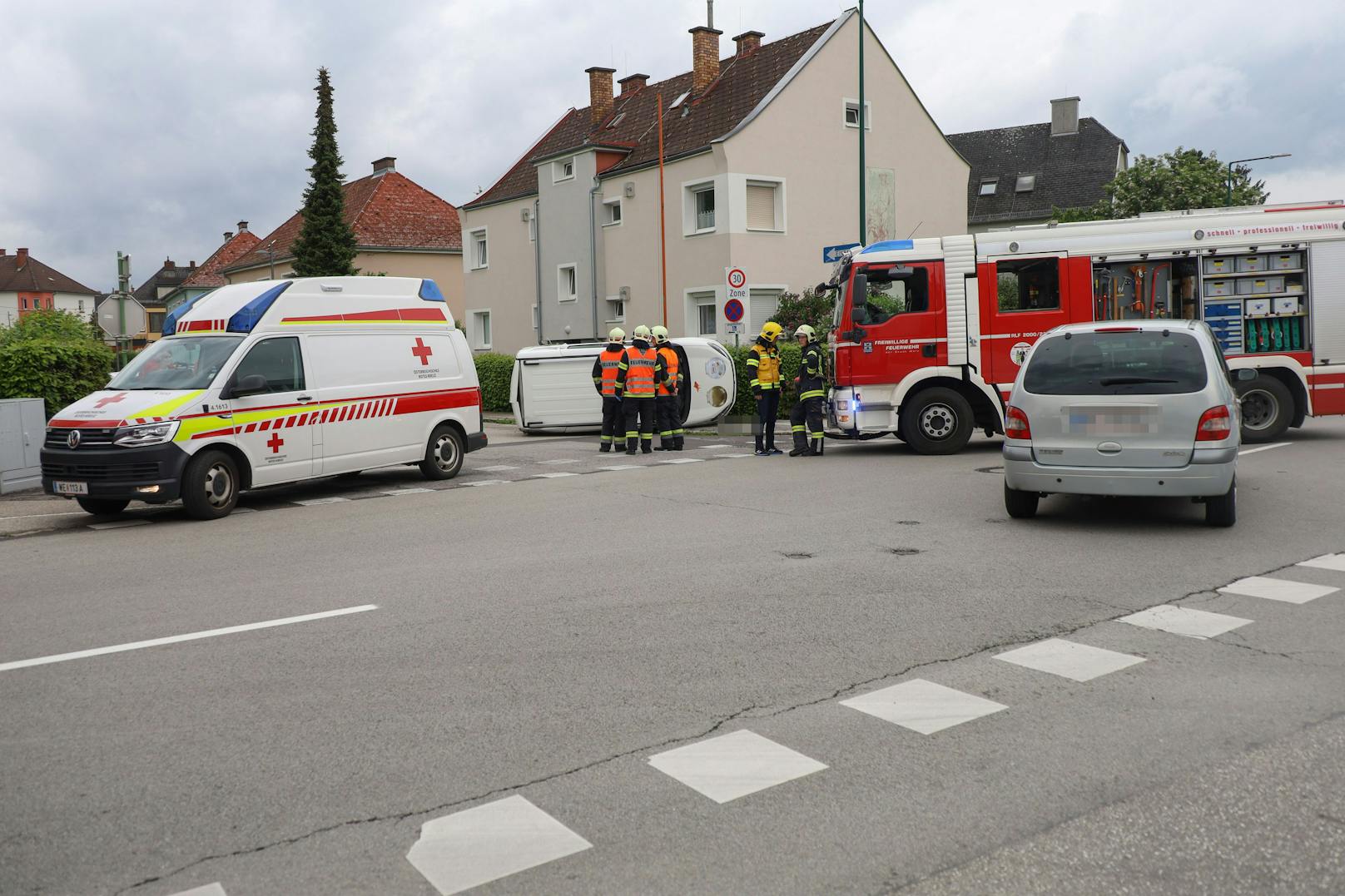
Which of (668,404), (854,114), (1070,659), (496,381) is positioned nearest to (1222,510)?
(1070,659)

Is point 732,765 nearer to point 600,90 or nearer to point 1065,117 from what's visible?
point 600,90

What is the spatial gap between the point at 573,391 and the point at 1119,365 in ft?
45.9

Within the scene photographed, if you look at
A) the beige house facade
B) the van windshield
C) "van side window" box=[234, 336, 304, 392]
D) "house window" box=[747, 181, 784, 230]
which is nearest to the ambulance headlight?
the van windshield

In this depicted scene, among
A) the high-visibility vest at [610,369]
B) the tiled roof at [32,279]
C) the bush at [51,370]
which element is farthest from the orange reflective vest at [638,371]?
the tiled roof at [32,279]

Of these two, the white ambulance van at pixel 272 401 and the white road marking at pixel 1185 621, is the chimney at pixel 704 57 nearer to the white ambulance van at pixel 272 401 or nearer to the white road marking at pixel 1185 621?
the white ambulance van at pixel 272 401

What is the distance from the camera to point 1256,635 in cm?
602

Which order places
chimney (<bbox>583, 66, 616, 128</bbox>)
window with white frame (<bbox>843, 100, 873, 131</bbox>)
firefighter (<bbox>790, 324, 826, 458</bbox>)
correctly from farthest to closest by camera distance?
chimney (<bbox>583, 66, 616, 128</bbox>), window with white frame (<bbox>843, 100, 873, 131</bbox>), firefighter (<bbox>790, 324, 826, 458</bbox>)

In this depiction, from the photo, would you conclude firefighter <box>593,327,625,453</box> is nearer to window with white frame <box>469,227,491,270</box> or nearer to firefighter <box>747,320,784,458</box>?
firefighter <box>747,320,784,458</box>

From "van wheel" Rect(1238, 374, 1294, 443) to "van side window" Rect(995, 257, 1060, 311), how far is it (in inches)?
114

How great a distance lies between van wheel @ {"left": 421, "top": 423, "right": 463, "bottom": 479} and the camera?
14.5m

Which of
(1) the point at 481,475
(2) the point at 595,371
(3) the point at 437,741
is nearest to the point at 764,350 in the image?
(2) the point at 595,371

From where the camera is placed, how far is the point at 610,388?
1755cm

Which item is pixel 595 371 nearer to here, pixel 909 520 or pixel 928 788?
pixel 909 520

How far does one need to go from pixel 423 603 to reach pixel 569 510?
4.19m
